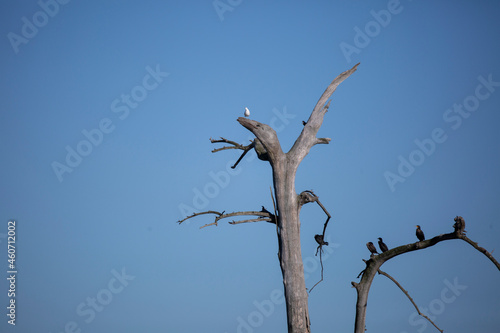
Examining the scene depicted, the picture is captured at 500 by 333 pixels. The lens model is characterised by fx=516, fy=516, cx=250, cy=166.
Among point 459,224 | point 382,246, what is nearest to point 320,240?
point 382,246

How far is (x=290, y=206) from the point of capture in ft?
21.2

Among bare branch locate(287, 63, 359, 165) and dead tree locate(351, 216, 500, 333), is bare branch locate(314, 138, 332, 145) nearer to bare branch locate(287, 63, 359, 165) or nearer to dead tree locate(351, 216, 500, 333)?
bare branch locate(287, 63, 359, 165)

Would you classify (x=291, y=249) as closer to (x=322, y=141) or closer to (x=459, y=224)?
(x=322, y=141)

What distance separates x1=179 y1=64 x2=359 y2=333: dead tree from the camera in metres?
6.26

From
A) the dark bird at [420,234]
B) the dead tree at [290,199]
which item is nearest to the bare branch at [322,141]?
the dead tree at [290,199]

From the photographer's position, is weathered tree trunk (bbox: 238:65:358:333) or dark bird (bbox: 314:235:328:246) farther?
dark bird (bbox: 314:235:328:246)

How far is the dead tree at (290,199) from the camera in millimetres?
6258

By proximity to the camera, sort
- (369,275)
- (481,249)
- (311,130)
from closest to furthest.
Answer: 1. (481,249)
2. (369,275)
3. (311,130)

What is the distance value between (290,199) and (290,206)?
89 millimetres

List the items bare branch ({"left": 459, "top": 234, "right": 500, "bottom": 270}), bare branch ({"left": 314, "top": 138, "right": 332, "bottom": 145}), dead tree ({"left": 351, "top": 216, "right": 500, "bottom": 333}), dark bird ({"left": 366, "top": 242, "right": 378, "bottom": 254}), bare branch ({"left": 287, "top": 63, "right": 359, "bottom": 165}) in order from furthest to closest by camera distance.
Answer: dark bird ({"left": 366, "top": 242, "right": 378, "bottom": 254}) → bare branch ({"left": 314, "top": 138, "right": 332, "bottom": 145}) → bare branch ({"left": 287, "top": 63, "right": 359, "bottom": 165}) → dead tree ({"left": 351, "top": 216, "right": 500, "bottom": 333}) → bare branch ({"left": 459, "top": 234, "right": 500, "bottom": 270})

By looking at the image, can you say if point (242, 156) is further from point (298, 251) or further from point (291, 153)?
point (298, 251)

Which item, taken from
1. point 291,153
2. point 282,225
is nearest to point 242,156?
point 291,153

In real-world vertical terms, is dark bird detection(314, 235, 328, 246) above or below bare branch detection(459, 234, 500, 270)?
above

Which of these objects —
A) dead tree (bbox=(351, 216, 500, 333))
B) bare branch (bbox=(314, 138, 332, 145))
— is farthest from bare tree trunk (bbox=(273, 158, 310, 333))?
dead tree (bbox=(351, 216, 500, 333))
